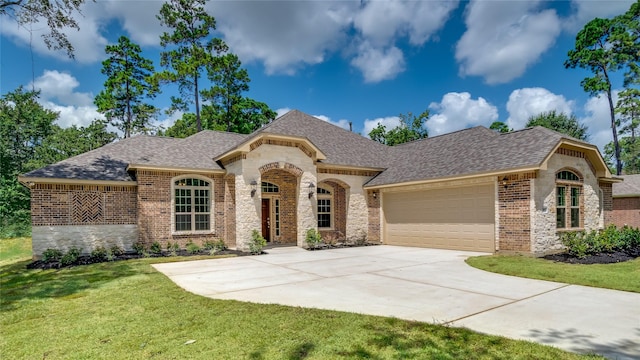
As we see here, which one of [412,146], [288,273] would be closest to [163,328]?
[288,273]

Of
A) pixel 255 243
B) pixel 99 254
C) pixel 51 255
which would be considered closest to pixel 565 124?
pixel 255 243

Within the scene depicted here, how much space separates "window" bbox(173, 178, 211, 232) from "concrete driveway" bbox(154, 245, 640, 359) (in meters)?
3.41

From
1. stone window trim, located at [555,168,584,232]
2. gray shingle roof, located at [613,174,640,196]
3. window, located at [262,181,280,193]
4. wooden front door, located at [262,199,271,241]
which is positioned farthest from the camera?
gray shingle roof, located at [613,174,640,196]

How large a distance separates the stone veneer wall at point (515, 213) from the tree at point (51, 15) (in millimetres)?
15981

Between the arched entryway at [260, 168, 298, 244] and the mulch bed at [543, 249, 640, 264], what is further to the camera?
the arched entryway at [260, 168, 298, 244]

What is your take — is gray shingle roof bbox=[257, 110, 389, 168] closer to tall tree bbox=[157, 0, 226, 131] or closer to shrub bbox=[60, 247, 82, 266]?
shrub bbox=[60, 247, 82, 266]

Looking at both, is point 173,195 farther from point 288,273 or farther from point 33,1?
point 33,1

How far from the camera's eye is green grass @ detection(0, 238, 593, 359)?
390 cm

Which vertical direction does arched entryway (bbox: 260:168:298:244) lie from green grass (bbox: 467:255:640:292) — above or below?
above

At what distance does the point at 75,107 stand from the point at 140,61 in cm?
1195

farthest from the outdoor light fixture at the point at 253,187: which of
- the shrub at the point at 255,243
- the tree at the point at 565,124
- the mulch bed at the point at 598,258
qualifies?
the tree at the point at 565,124

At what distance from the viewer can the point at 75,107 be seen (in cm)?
3806

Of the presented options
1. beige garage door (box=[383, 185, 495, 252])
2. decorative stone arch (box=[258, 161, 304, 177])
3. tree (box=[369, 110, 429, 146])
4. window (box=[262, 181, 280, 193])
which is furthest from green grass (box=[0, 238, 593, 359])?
tree (box=[369, 110, 429, 146])

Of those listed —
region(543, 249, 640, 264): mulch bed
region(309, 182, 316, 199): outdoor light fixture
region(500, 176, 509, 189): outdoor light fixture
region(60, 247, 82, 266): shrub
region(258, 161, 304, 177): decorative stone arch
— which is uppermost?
region(258, 161, 304, 177): decorative stone arch
